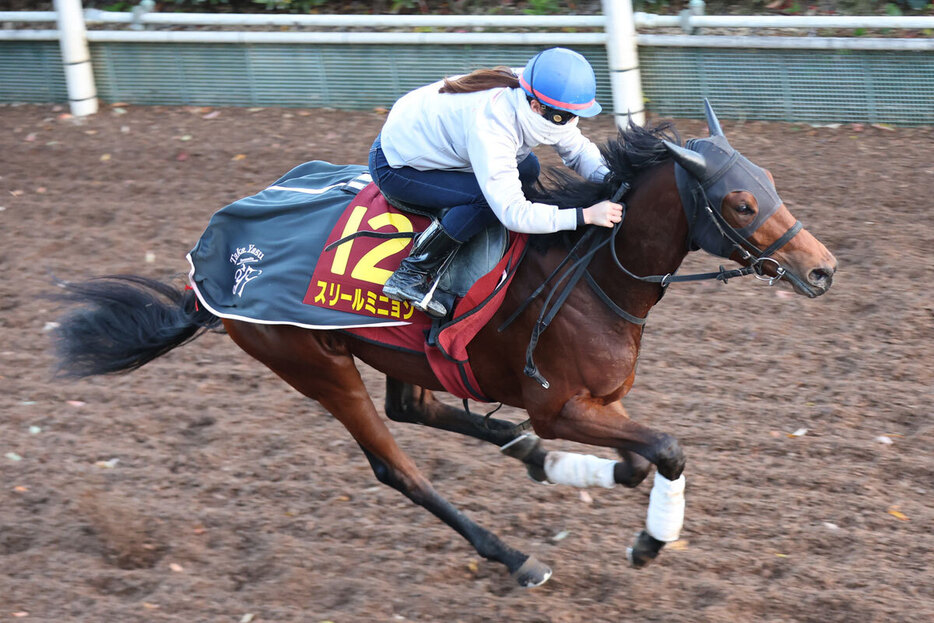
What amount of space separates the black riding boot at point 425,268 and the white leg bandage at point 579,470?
2.96 feet

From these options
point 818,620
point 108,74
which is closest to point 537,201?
point 818,620

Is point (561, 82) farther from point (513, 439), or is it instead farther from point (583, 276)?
point (513, 439)

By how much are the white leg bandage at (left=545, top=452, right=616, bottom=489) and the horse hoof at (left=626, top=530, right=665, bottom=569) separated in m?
0.31

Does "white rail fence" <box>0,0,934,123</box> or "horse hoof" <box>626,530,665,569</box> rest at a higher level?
"white rail fence" <box>0,0,934,123</box>

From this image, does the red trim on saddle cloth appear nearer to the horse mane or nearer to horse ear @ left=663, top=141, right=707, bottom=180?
the horse mane

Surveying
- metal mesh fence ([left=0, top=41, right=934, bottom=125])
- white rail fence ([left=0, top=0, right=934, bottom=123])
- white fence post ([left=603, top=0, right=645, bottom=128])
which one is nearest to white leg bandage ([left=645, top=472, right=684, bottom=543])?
white fence post ([left=603, top=0, right=645, bottom=128])

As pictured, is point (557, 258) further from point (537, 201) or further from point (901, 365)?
point (901, 365)

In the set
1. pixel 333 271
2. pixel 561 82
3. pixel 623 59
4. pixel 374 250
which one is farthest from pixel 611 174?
pixel 623 59

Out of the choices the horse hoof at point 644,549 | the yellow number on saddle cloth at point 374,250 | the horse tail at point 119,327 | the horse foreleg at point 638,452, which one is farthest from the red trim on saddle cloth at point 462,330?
the horse tail at point 119,327

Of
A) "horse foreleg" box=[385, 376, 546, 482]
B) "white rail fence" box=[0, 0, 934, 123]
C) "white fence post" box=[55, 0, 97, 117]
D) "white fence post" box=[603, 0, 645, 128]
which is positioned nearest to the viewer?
"horse foreleg" box=[385, 376, 546, 482]

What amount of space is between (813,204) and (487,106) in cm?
412

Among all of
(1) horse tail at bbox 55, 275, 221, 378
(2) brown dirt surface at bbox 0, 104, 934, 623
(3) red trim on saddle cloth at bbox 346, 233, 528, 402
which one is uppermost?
(3) red trim on saddle cloth at bbox 346, 233, 528, 402

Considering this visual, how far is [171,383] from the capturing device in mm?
6375

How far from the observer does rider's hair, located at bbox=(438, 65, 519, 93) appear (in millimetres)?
4191
